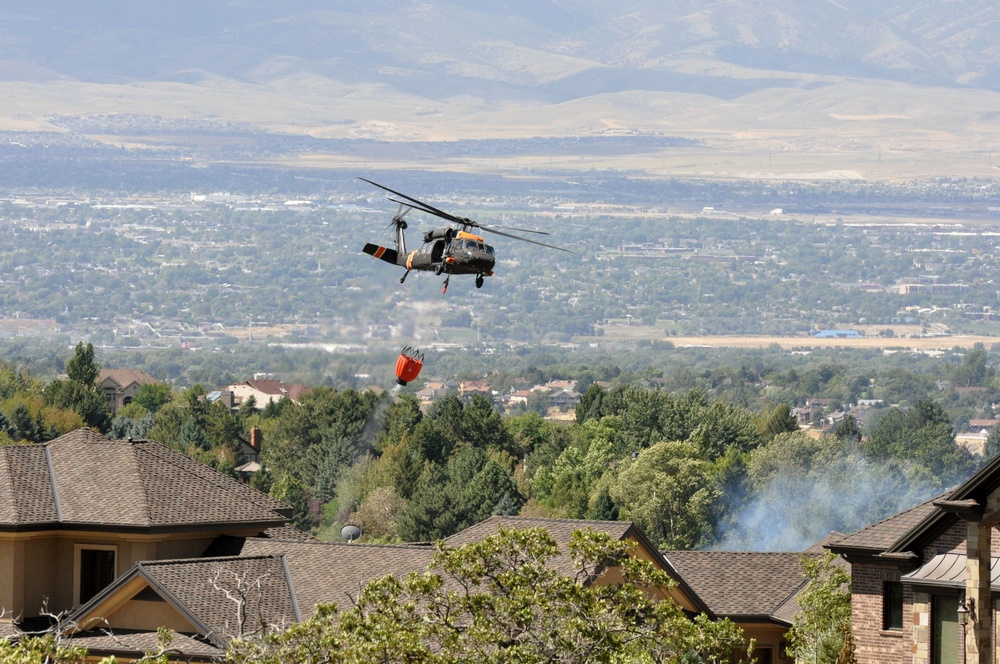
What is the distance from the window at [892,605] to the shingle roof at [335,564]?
431 inches

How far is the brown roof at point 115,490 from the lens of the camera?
51438mm

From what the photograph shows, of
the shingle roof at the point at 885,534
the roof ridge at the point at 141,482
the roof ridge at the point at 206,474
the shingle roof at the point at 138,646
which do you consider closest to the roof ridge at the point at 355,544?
the roof ridge at the point at 206,474

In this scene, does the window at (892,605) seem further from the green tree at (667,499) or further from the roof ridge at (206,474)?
the green tree at (667,499)

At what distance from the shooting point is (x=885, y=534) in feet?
156

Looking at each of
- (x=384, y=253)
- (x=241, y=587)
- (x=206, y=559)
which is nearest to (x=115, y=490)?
(x=206, y=559)

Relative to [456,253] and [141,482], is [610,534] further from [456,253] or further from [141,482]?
[456,253]

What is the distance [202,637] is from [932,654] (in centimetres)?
1655

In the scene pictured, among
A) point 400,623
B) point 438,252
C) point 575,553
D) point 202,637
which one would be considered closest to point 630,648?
point 575,553

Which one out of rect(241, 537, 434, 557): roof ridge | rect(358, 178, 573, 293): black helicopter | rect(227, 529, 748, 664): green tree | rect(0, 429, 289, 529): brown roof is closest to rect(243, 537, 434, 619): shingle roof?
rect(241, 537, 434, 557): roof ridge

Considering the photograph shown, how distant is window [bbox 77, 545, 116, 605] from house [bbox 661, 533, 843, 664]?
1641cm

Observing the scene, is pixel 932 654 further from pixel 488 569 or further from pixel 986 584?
pixel 488 569

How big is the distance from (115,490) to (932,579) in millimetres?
21956

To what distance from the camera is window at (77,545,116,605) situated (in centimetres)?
5088

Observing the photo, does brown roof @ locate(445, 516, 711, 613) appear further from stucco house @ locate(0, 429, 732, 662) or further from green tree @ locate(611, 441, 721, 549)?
green tree @ locate(611, 441, 721, 549)
